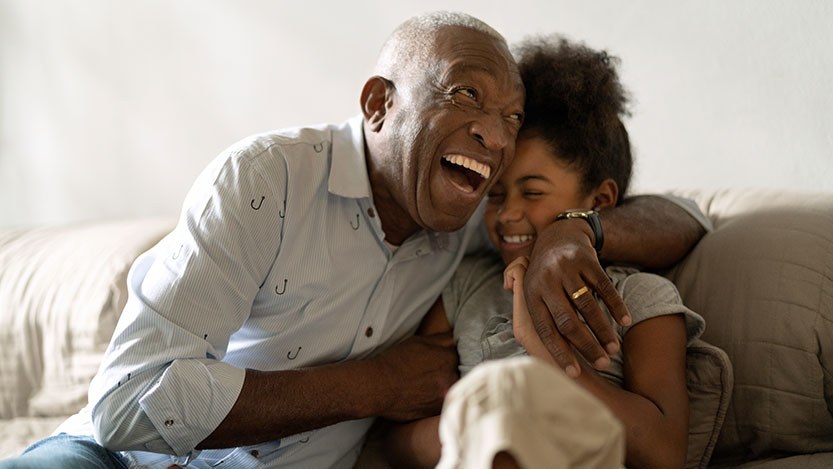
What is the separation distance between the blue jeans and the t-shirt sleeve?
3.22ft

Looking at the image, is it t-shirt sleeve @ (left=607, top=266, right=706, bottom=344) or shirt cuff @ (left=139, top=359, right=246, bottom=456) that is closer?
shirt cuff @ (left=139, top=359, right=246, bottom=456)

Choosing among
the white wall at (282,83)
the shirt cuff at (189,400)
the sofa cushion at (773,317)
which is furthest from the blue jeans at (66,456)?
the white wall at (282,83)

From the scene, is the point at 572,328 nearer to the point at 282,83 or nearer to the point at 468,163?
the point at 468,163

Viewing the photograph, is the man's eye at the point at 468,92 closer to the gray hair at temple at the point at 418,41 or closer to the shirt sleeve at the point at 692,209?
the gray hair at temple at the point at 418,41

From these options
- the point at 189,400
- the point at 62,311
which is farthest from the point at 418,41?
the point at 62,311

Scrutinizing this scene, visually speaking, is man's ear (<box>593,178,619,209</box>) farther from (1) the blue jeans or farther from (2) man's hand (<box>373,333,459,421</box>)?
(1) the blue jeans

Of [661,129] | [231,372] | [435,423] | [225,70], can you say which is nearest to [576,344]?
[435,423]

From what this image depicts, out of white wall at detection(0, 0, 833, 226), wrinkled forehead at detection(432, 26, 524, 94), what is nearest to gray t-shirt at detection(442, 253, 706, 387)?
wrinkled forehead at detection(432, 26, 524, 94)

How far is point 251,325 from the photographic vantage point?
133 centimetres

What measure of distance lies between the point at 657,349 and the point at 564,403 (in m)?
0.65

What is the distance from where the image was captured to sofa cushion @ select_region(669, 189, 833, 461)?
1.22m

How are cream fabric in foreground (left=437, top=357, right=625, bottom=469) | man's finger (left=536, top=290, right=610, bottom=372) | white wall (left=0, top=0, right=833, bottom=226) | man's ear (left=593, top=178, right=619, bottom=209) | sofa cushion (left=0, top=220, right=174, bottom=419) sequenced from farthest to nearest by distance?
1. sofa cushion (left=0, top=220, right=174, bottom=419)
2. white wall (left=0, top=0, right=833, bottom=226)
3. man's ear (left=593, top=178, right=619, bottom=209)
4. man's finger (left=536, top=290, right=610, bottom=372)
5. cream fabric in foreground (left=437, top=357, right=625, bottom=469)

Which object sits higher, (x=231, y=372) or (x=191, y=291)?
(x=191, y=291)

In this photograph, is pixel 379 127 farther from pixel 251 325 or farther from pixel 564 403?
pixel 564 403
